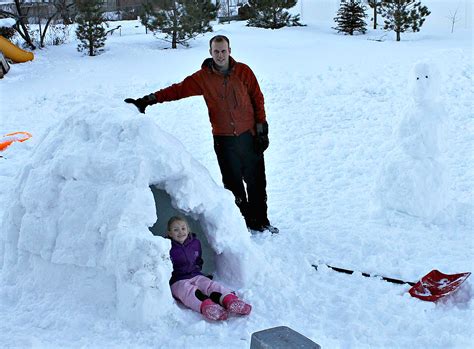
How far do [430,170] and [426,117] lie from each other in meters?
0.46

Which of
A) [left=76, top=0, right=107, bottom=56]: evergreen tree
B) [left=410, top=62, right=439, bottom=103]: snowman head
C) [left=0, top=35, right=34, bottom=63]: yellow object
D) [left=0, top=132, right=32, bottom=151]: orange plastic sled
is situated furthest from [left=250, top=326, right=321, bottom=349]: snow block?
[left=76, top=0, right=107, bottom=56]: evergreen tree

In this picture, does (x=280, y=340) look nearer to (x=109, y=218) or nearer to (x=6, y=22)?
(x=109, y=218)

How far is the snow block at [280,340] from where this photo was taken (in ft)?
6.63

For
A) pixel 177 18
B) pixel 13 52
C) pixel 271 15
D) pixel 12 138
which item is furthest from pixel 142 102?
pixel 271 15

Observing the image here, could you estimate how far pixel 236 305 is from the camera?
3.14 metres

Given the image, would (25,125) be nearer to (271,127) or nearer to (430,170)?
(271,127)

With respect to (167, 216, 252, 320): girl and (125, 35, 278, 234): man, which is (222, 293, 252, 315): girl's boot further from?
(125, 35, 278, 234): man

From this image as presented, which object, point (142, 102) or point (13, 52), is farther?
point (13, 52)

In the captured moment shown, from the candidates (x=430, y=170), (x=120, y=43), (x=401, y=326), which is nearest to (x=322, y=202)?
(x=430, y=170)

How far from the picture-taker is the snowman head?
4777mm

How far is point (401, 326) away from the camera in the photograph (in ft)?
10.1

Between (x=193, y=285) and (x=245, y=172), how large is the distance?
1343 millimetres

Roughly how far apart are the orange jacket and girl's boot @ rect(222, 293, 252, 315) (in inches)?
59.8

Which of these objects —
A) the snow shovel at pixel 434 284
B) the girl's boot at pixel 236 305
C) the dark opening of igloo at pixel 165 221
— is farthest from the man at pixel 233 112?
the girl's boot at pixel 236 305
